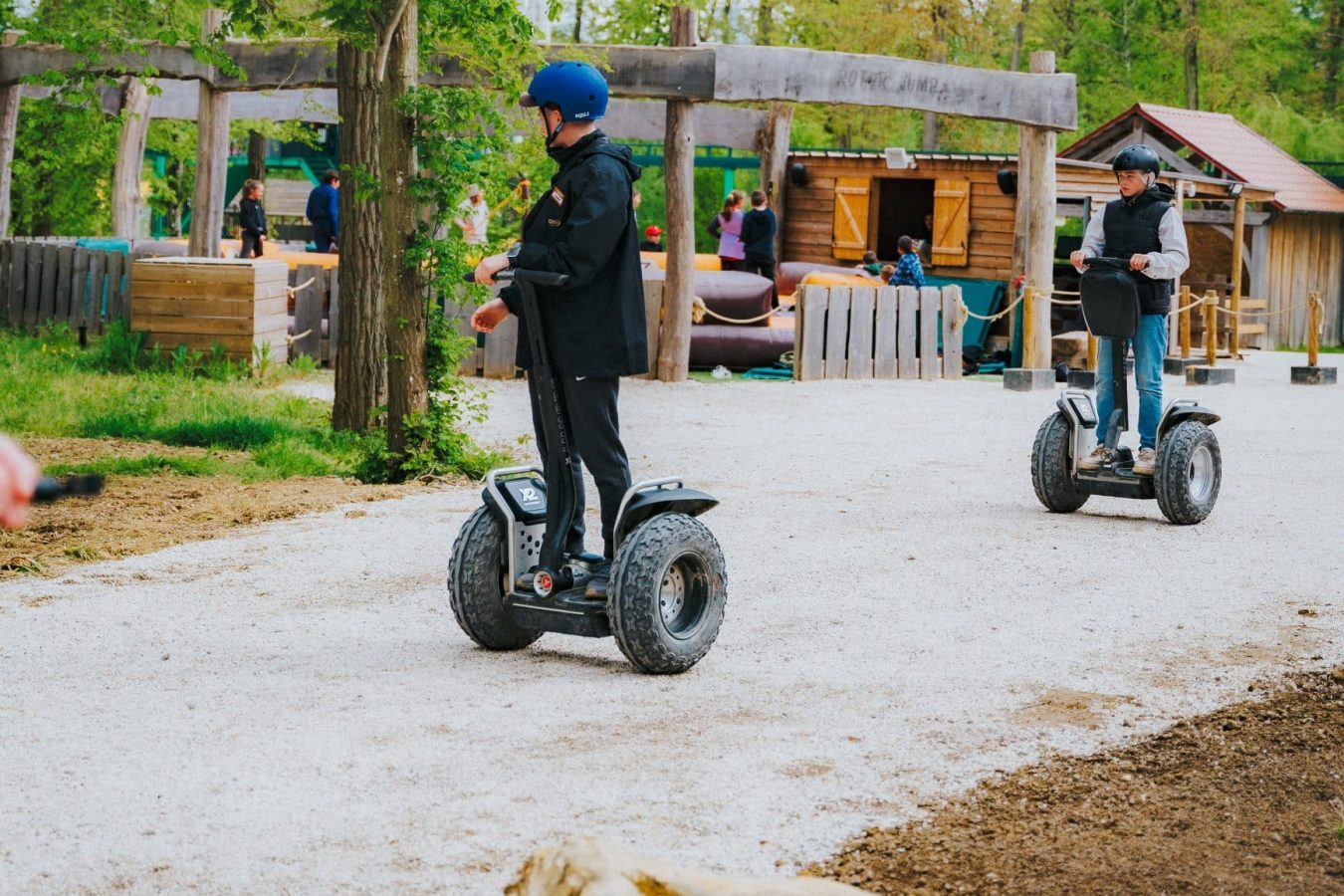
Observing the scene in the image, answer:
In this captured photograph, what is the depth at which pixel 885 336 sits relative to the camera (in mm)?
19406

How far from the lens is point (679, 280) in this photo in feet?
57.3

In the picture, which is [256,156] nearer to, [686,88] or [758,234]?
[758,234]

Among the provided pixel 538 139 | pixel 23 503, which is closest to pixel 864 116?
pixel 538 139

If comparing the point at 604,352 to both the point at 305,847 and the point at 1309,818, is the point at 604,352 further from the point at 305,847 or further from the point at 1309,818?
the point at 1309,818

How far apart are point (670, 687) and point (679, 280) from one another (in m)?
12.0

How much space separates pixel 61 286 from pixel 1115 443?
41.6 feet

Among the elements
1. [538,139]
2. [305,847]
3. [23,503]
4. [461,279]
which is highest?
[538,139]

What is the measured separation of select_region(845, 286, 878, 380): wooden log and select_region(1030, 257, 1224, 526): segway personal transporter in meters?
9.19

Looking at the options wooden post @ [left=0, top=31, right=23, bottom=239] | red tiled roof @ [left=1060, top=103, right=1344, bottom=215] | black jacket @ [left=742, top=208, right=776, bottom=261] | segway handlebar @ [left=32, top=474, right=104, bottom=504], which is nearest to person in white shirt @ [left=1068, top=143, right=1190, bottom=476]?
segway handlebar @ [left=32, top=474, right=104, bottom=504]

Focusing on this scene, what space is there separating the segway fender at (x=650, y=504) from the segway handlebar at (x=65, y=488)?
13.0 feet

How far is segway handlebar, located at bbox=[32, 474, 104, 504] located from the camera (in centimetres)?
181

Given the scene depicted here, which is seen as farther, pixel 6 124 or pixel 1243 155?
pixel 1243 155

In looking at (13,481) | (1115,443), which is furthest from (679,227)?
(13,481)

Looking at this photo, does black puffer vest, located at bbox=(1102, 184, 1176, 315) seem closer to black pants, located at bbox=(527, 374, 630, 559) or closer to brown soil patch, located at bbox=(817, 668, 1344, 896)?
black pants, located at bbox=(527, 374, 630, 559)
